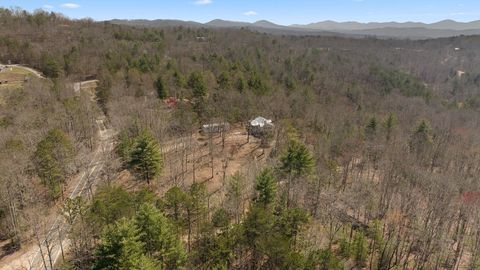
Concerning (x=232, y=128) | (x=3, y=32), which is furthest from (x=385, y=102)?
(x=3, y=32)

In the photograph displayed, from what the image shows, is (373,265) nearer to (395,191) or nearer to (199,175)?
(395,191)

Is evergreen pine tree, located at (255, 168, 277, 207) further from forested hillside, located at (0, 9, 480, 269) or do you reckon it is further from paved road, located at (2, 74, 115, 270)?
paved road, located at (2, 74, 115, 270)

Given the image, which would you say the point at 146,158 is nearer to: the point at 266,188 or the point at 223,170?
the point at 223,170

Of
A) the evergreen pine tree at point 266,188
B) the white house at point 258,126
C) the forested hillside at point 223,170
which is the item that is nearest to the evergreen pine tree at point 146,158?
the forested hillside at point 223,170

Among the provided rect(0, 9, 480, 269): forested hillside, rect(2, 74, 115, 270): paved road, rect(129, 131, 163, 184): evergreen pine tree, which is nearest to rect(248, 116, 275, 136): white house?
rect(0, 9, 480, 269): forested hillside

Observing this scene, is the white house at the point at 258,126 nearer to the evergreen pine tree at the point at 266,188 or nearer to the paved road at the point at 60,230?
the paved road at the point at 60,230

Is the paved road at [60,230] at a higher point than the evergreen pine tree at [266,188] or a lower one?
lower

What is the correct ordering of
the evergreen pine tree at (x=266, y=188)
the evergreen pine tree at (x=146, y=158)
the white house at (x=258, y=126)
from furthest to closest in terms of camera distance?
1. the white house at (x=258, y=126)
2. the evergreen pine tree at (x=146, y=158)
3. the evergreen pine tree at (x=266, y=188)

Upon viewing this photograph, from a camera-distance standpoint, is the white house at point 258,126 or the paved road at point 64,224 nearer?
the paved road at point 64,224

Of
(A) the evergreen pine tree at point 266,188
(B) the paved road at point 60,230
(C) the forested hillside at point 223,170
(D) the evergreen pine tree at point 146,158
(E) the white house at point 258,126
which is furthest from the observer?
(E) the white house at point 258,126
